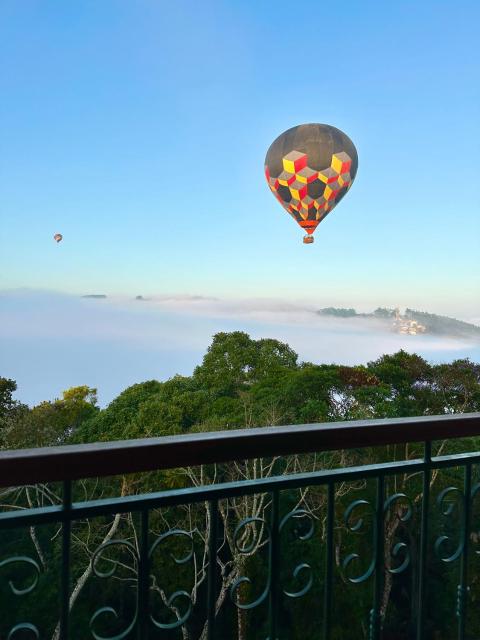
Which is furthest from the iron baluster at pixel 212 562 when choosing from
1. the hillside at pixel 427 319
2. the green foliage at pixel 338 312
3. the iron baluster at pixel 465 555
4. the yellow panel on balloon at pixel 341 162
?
the green foliage at pixel 338 312

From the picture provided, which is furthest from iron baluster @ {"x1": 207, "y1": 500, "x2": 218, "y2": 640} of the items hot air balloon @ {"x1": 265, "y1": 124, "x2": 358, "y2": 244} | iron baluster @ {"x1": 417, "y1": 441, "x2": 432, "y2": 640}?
hot air balloon @ {"x1": 265, "y1": 124, "x2": 358, "y2": 244}

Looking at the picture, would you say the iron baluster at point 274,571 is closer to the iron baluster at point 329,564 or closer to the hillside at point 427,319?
the iron baluster at point 329,564

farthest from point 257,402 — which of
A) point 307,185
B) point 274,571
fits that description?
point 274,571

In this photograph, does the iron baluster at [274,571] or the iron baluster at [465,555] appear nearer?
the iron baluster at [274,571]

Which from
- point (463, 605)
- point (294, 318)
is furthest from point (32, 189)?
point (463, 605)

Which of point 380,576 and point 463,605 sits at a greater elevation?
point 380,576

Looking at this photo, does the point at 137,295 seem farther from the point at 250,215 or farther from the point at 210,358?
the point at 210,358

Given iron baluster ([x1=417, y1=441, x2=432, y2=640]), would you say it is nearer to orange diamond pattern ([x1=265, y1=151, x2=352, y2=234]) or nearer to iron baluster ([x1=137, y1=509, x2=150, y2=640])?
iron baluster ([x1=137, y1=509, x2=150, y2=640])

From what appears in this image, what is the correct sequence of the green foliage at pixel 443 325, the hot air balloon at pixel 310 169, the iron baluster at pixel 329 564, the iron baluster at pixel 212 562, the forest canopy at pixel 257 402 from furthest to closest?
the green foliage at pixel 443 325
the forest canopy at pixel 257 402
the hot air balloon at pixel 310 169
the iron baluster at pixel 329 564
the iron baluster at pixel 212 562
